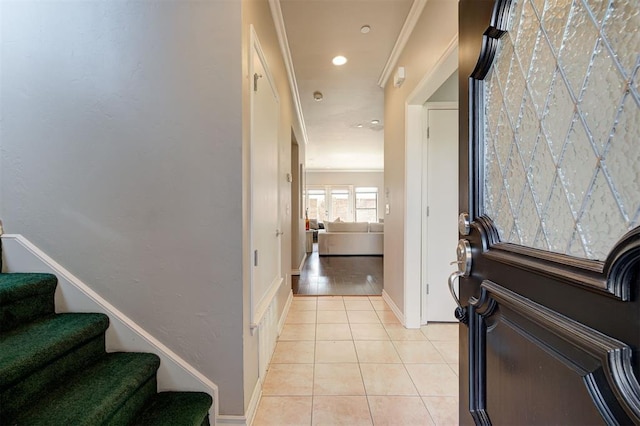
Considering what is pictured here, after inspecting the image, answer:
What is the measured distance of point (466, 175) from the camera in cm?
87

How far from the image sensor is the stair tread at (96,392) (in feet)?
3.24

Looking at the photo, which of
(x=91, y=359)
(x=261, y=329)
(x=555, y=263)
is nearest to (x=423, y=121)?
(x=261, y=329)

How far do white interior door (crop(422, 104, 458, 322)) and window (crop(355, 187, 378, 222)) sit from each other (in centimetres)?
821

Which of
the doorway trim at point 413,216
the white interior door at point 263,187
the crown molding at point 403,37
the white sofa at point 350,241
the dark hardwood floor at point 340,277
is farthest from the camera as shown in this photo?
the white sofa at point 350,241

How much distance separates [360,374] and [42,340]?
1.73 metres

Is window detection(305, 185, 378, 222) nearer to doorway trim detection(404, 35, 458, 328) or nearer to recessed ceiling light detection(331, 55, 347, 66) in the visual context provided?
recessed ceiling light detection(331, 55, 347, 66)

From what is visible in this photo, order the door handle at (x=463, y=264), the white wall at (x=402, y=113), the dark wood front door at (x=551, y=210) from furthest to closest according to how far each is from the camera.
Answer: the white wall at (x=402, y=113) < the door handle at (x=463, y=264) < the dark wood front door at (x=551, y=210)

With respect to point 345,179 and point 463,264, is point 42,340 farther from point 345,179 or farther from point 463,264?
point 345,179

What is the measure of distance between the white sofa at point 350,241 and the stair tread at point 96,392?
572 cm

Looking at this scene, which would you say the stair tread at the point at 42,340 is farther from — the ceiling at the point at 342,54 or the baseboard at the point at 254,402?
the ceiling at the point at 342,54

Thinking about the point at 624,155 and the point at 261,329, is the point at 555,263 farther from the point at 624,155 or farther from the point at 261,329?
the point at 261,329

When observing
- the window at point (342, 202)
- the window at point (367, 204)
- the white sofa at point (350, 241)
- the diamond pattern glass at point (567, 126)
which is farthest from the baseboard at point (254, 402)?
the window at point (367, 204)

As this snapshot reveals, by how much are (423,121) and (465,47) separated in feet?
6.42

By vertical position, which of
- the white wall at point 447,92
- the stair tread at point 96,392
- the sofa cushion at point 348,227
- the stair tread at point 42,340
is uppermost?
the white wall at point 447,92
